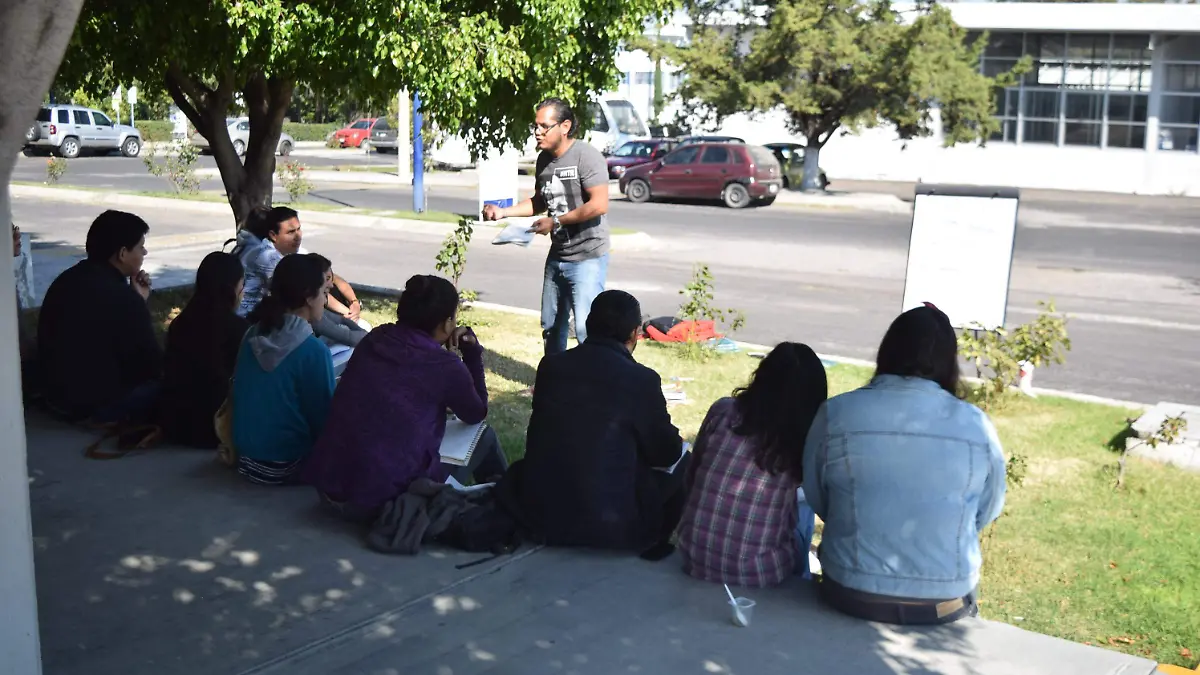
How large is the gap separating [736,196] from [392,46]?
66.4ft

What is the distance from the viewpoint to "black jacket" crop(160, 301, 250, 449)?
6.44 metres

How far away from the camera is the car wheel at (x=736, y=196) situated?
27797 mm

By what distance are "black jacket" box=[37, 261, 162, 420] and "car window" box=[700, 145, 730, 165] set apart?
22.1 m

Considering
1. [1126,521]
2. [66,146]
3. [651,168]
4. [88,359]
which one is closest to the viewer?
[1126,521]

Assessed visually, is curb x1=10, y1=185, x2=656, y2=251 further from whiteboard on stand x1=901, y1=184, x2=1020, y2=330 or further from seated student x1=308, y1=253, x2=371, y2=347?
seated student x1=308, y1=253, x2=371, y2=347

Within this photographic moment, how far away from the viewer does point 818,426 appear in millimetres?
4531

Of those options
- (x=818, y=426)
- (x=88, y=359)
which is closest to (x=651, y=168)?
(x=88, y=359)

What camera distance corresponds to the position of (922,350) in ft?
14.5

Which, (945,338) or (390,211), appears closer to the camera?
(945,338)

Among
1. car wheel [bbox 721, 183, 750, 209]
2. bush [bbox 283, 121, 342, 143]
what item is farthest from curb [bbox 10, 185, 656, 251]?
bush [bbox 283, 121, 342, 143]

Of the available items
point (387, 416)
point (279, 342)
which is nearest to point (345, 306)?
point (279, 342)

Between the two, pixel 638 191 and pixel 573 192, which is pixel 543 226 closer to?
pixel 573 192

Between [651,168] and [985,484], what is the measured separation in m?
25.1

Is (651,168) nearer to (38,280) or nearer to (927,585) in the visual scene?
(38,280)
